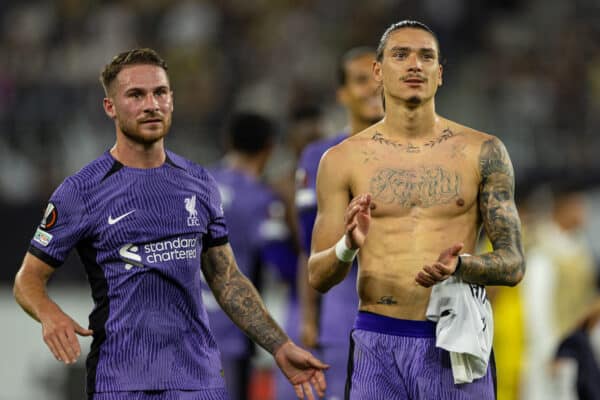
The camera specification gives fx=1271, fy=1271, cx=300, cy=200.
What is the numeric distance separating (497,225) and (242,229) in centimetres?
424

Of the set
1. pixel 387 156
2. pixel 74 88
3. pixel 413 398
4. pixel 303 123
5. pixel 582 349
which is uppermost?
pixel 74 88

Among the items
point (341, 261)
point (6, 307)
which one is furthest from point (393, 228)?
point (6, 307)

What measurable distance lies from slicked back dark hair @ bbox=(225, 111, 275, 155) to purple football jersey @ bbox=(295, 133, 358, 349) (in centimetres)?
161

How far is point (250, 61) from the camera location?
17.9 metres

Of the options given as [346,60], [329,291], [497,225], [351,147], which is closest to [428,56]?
[351,147]

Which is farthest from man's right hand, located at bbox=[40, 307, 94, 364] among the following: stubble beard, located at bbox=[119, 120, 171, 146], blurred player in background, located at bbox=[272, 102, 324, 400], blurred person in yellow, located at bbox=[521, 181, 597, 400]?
blurred person in yellow, located at bbox=[521, 181, 597, 400]

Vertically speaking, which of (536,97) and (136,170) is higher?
(536,97)

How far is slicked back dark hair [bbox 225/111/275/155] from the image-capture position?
987 centimetres

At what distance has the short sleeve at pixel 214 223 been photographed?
596cm

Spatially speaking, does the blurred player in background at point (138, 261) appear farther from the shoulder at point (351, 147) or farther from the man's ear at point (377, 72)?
the man's ear at point (377, 72)

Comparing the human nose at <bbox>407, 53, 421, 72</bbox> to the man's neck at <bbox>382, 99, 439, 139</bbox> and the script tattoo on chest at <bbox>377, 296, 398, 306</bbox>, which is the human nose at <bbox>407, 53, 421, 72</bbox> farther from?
the script tattoo on chest at <bbox>377, 296, 398, 306</bbox>

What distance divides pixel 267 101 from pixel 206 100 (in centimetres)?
82

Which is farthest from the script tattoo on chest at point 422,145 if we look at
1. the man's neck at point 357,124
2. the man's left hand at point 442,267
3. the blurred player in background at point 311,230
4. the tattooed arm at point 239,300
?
the man's neck at point 357,124

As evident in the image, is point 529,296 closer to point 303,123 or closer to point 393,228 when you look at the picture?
point 303,123
